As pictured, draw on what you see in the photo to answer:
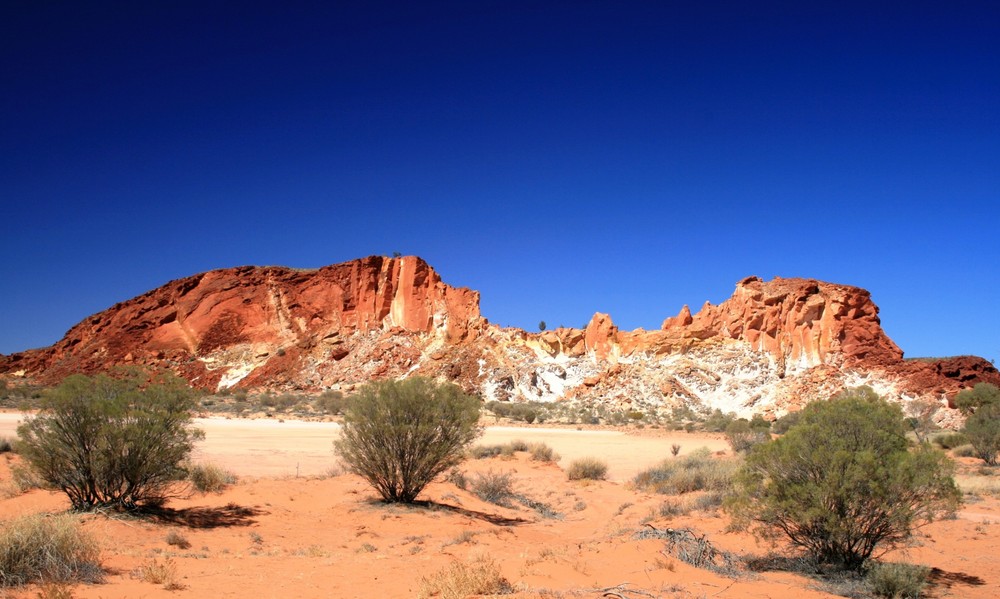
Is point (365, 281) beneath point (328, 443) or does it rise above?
above

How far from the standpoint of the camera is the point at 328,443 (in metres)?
26.3

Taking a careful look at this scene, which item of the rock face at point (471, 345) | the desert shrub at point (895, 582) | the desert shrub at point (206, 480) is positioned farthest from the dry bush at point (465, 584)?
the rock face at point (471, 345)

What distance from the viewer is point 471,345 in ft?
194

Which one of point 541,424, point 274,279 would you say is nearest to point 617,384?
point 541,424

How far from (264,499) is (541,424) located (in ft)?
99.4

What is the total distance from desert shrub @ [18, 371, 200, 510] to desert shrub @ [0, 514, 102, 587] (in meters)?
3.58

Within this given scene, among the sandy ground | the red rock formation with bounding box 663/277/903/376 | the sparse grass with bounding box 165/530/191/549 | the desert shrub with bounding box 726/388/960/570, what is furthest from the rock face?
the sparse grass with bounding box 165/530/191/549

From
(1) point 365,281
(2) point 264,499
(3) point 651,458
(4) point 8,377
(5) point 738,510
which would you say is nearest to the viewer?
(5) point 738,510

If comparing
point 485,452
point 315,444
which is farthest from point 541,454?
point 315,444

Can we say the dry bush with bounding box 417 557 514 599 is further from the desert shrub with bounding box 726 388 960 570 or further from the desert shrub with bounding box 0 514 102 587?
the desert shrub with bounding box 726 388 960 570

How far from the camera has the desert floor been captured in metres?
6.92

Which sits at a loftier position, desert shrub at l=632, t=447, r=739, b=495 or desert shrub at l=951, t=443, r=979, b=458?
desert shrub at l=951, t=443, r=979, b=458

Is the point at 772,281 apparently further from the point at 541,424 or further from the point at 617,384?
the point at 541,424

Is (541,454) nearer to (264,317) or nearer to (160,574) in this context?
(160,574)
